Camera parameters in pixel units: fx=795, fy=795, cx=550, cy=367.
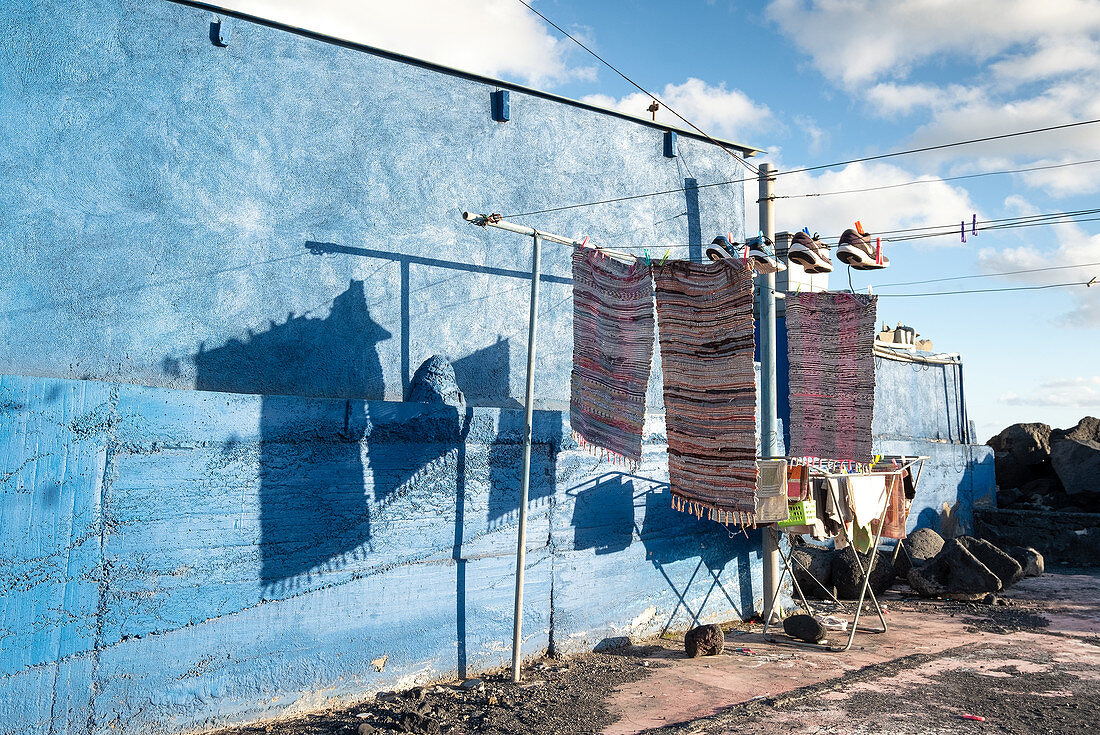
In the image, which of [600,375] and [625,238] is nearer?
[600,375]

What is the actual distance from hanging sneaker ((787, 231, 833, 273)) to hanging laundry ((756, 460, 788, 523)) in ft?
6.54

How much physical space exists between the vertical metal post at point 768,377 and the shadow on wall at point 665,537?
44 cm

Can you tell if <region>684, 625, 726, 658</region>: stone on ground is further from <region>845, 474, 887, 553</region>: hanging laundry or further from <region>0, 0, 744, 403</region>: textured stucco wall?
<region>0, 0, 744, 403</region>: textured stucco wall

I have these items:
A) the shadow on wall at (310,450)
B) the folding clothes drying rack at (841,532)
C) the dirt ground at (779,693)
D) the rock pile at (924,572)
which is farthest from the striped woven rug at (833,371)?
the shadow on wall at (310,450)

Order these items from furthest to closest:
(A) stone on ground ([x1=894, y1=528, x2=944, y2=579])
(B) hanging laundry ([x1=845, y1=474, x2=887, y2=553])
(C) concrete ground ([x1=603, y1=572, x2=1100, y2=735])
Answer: (A) stone on ground ([x1=894, y1=528, x2=944, y2=579]), (B) hanging laundry ([x1=845, y1=474, x2=887, y2=553]), (C) concrete ground ([x1=603, y1=572, x2=1100, y2=735])

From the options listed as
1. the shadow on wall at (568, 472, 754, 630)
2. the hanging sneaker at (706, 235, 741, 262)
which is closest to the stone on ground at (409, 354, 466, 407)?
the shadow on wall at (568, 472, 754, 630)

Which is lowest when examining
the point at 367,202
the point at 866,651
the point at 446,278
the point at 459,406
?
the point at 866,651

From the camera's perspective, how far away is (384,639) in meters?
6.21

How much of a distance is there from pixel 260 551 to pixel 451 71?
5285 mm

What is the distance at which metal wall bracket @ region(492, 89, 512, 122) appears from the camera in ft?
28.2

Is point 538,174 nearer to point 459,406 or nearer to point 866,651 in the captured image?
point 459,406

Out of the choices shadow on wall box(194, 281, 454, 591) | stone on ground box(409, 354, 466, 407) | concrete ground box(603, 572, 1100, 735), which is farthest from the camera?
stone on ground box(409, 354, 466, 407)

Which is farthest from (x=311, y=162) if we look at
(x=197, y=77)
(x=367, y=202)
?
(x=197, y=77)

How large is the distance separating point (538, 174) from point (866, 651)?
6.03 metres
